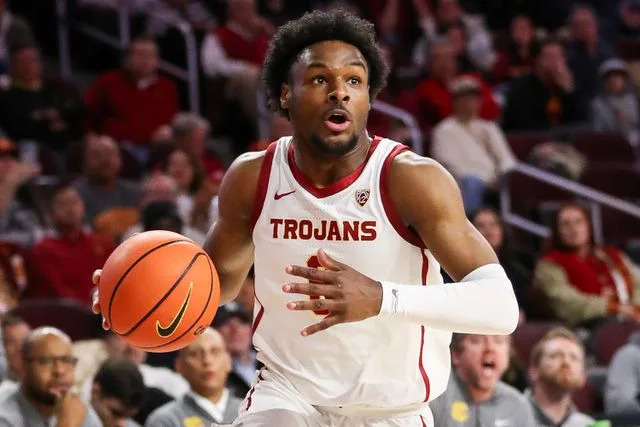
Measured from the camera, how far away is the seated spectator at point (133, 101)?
402 inches

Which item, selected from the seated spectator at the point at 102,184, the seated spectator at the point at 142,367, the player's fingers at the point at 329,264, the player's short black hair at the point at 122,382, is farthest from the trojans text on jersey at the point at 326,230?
the seated spectator at the point at 102,184

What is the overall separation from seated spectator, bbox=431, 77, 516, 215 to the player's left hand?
6.49m

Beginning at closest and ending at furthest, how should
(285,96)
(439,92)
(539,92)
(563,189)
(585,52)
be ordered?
1. (285,96)
2. (563,189)
3. (439,92)
4. (539,92)
5. (585,52)

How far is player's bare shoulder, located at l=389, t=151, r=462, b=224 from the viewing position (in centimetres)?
403

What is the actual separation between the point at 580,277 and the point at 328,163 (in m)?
4.92

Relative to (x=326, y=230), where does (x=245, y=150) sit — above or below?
above

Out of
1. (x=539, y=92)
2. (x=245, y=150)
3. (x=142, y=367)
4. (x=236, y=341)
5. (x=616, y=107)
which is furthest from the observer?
(x=616, y=107)

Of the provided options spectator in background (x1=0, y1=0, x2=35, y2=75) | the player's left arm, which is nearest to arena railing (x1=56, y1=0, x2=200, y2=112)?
spectator in background (x1=0, y1=0, x2=35, y2=75)

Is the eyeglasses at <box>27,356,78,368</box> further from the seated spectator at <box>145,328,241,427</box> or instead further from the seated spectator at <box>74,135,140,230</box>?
the seated spectator at <box>74,135,140,230</box>

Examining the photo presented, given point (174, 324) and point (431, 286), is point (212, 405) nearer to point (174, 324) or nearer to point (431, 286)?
point (174, 324)

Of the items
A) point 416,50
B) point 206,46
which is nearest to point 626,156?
point 416,50

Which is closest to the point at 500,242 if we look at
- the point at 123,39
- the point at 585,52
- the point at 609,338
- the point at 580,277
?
the point at 580,277

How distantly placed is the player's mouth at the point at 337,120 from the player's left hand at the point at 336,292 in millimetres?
527

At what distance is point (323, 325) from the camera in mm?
3703
